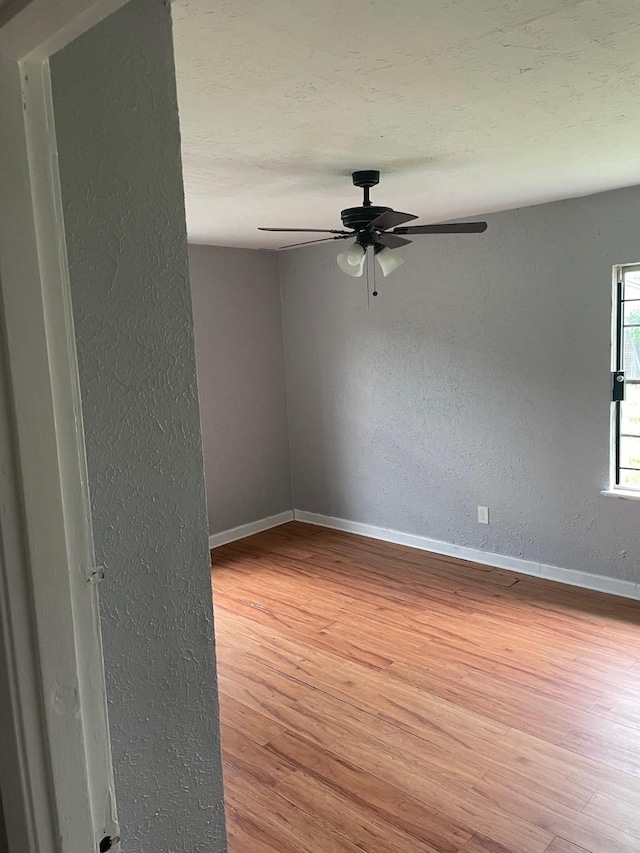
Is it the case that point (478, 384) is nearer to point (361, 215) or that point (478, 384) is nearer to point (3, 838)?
point (361, 215)

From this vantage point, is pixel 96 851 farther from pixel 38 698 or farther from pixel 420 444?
pixel 420 444

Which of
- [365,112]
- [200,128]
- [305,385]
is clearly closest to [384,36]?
[365,112]

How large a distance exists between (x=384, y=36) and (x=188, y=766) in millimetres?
1671

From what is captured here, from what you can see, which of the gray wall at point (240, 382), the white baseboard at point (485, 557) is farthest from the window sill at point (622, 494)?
the gray wall at point (240, 382)

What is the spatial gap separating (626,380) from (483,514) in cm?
128

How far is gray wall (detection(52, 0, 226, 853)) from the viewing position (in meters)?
1.05

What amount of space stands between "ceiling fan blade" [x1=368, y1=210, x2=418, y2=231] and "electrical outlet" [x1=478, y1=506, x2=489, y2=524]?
2253mm

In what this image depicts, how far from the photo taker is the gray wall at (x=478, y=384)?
3812 mm

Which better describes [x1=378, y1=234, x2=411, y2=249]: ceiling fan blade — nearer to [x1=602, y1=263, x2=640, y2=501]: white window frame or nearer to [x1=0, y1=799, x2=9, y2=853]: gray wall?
[x1=602, y1=263, x2=640, y2=501]: white window frame

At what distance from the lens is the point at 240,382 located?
518 centimetres

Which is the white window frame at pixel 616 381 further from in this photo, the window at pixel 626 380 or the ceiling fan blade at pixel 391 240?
the ceiling fan blade at pixel 391 240

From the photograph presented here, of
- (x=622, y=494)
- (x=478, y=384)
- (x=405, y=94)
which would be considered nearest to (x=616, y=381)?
(x=622, y=494)

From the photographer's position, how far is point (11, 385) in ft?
2.57

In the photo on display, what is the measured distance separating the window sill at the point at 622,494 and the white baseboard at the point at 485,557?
501 mm
